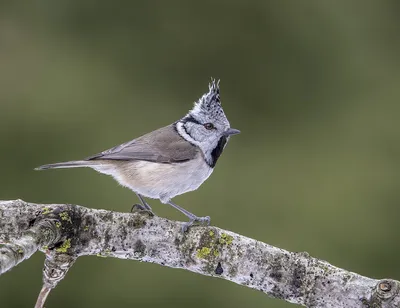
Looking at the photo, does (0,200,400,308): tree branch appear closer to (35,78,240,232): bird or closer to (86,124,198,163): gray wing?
(35,78,240,232): bird

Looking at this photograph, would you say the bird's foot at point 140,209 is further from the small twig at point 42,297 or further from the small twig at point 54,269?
the small twig at point 42,297

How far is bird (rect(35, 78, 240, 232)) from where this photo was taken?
11.3ft

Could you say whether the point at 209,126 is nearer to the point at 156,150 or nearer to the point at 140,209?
the point at 156,150

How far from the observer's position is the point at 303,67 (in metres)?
6.52

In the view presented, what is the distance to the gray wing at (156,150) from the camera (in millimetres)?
3543

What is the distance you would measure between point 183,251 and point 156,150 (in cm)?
97

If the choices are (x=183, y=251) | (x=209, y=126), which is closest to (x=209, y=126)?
(x=209, y=126)

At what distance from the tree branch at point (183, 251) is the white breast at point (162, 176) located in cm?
52

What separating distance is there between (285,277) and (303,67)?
13.5 ft

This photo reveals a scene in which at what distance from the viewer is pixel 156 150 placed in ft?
11.9

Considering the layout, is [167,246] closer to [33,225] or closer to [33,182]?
[33,225]

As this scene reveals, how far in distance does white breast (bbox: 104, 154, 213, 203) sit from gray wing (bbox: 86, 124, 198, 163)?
0.14 ft

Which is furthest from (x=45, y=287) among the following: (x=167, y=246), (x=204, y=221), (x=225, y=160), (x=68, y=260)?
(x=225, y=160)

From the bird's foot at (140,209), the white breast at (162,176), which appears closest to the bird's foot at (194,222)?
the bird's foot at (140,209)
